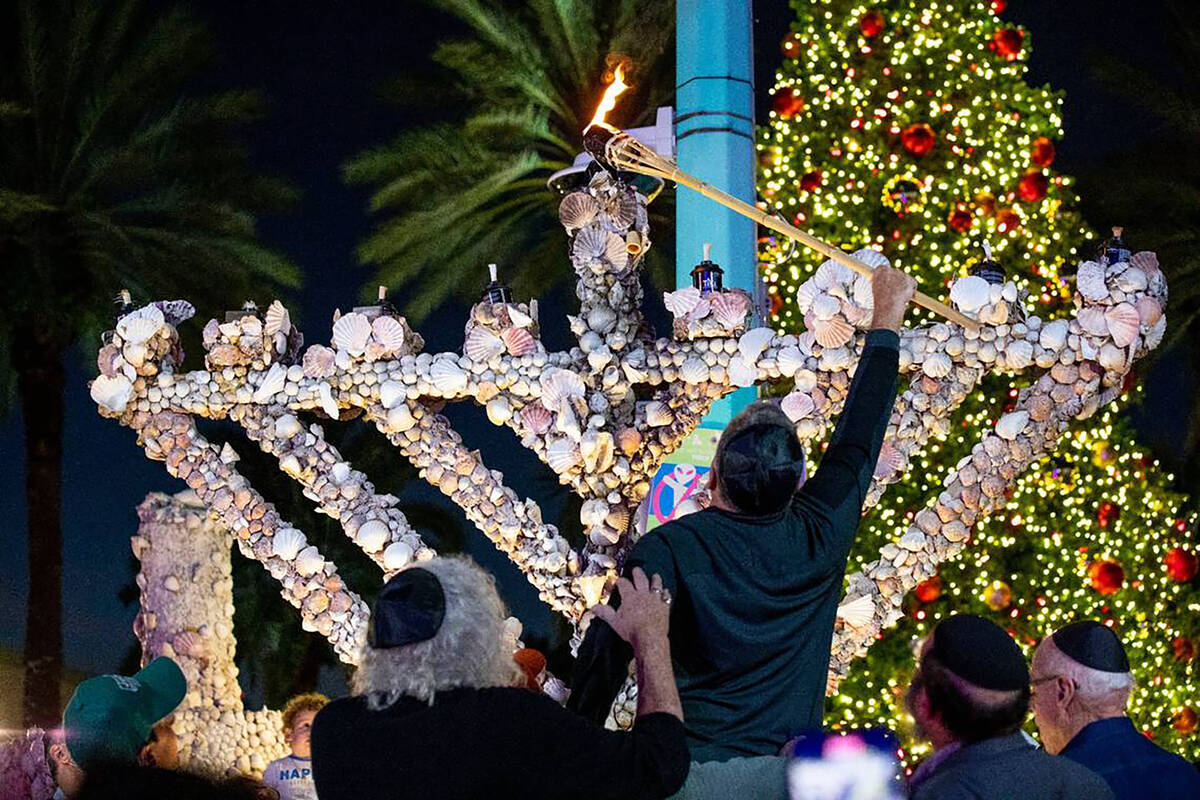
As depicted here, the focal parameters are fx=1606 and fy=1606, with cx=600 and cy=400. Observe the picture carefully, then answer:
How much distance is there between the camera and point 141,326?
852 centimetres

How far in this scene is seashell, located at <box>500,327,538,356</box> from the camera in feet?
26.3

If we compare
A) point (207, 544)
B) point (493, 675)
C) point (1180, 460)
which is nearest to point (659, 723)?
point (493, 675)

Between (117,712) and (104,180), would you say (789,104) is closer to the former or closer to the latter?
(104,180)

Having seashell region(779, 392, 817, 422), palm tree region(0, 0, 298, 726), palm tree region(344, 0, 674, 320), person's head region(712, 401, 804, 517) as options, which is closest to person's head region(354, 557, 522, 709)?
person's head region(712, 401, 804, 517)

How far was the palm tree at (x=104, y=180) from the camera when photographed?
13.3 meters

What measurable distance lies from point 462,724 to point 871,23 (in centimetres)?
855

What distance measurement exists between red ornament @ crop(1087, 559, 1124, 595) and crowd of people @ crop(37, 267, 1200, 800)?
21.2 feet

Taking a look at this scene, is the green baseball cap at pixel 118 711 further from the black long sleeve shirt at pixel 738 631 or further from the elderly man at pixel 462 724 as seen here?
the black long sleeve shirt at pixel 738 631

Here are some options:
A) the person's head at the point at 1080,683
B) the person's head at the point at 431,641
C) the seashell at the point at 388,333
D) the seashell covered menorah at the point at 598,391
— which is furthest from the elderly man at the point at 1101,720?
the seashell at the point at 388,333

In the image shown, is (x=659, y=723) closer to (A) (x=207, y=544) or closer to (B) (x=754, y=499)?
(B) (x=754, y=499)

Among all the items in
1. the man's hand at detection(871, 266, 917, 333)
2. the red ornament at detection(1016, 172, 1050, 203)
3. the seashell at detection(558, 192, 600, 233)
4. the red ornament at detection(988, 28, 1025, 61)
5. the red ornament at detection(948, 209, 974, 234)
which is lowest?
the man's hand at detection(871, 266, 917, 333)

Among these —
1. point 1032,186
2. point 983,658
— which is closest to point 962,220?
point 1032,186

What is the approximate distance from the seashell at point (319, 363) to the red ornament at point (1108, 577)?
4.93 m

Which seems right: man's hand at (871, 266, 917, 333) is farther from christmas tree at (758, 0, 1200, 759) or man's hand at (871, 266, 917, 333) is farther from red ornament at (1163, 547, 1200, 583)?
red ornament at (1163, 547, 1200, 583)
